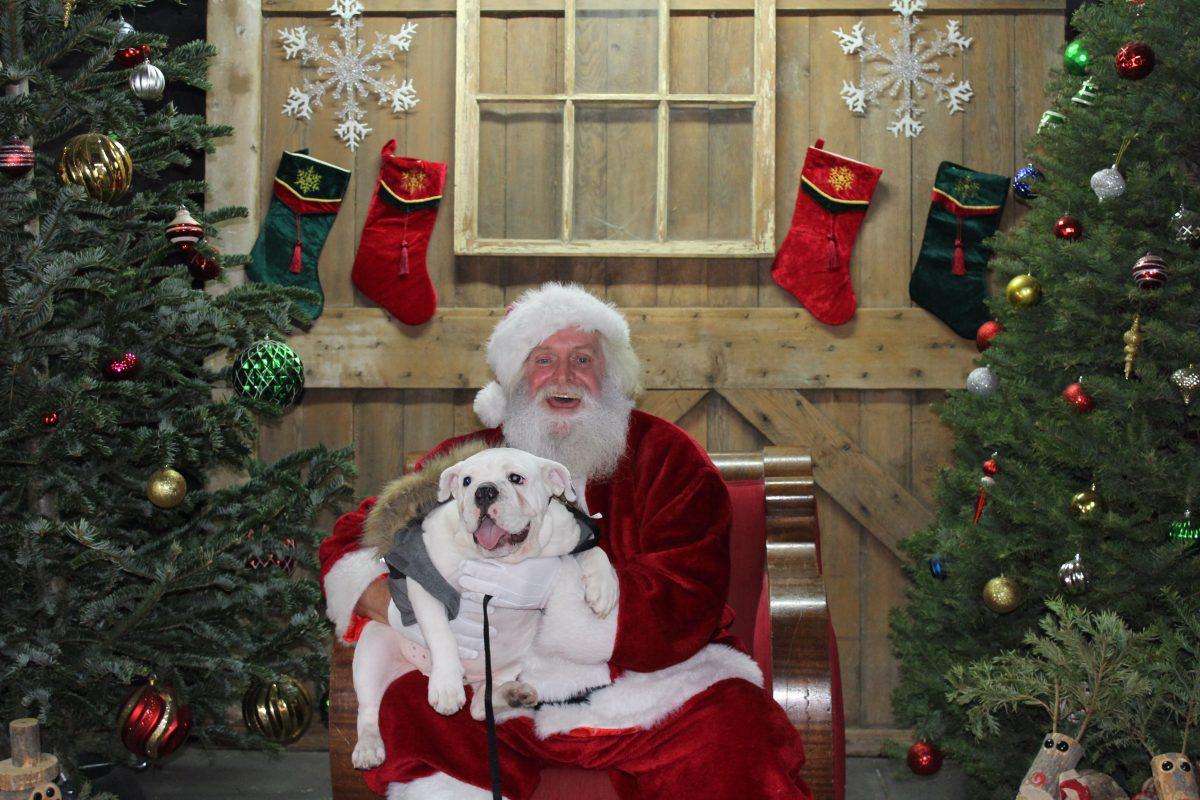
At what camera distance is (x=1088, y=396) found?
8.96 feet

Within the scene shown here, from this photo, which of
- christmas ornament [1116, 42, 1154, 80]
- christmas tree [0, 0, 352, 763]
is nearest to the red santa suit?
christmas tree [0, 0, 352, 763]

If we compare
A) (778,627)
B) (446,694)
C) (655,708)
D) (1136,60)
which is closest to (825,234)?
(1136,60)

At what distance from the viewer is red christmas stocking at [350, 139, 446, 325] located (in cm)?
375

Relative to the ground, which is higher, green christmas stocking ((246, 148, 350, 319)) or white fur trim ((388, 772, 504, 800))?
green christmas stocking ((246, 148, 350, 319))

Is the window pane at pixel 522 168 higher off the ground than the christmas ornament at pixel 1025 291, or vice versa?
the window pane at pixel 522 168

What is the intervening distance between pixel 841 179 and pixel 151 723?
8.14ft

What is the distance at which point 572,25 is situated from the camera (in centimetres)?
370

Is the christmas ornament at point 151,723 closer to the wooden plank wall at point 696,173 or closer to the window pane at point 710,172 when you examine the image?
the wooden plank wall at point 696,173

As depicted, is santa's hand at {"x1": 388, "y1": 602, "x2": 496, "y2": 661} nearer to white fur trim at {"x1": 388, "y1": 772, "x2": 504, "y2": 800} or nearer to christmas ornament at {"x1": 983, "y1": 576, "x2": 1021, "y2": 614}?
white fur trim at {"x1": 388, "y1": 772, "x2": 504, "y2": 800}

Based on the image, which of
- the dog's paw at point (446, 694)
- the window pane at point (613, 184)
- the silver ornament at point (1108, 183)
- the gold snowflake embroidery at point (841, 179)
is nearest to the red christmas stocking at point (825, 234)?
the gold snowflake embroidery at point (841, 179)

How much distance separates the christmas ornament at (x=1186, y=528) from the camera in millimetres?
2557

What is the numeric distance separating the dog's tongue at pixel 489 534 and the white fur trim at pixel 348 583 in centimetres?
30

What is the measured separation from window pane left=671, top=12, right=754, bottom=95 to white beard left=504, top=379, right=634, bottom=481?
145 centimetres

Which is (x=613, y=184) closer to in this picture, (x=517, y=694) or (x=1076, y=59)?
(x=1076, y=59)
